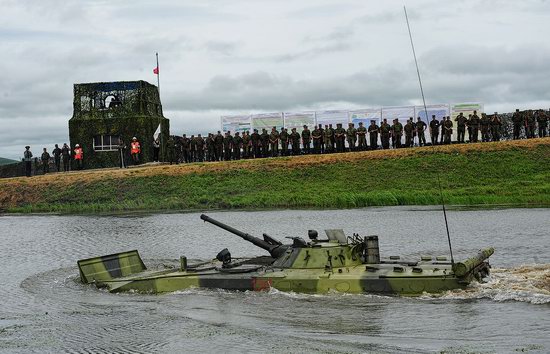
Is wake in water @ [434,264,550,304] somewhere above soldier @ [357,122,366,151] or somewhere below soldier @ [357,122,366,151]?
below

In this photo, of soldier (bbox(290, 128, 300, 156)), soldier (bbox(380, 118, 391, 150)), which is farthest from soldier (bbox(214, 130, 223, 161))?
soldier (bbox(380, 118, 391, 150))

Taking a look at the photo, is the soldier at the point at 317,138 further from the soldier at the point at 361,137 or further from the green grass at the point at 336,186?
the green grass at the point at 336,186

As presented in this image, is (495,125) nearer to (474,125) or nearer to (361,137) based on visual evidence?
(474,125)

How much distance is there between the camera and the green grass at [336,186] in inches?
1797

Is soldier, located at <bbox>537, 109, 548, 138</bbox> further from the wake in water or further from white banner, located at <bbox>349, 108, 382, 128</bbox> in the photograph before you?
the wake in water

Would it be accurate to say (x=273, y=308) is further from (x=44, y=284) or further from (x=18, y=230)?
(x=18, y=230)

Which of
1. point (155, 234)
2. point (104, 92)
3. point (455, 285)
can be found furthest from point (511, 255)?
point (104, 92)

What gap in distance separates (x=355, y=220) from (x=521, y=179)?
11836mm

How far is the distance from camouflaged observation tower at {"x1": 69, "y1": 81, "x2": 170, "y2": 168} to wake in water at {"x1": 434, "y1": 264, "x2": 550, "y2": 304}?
39605 mm

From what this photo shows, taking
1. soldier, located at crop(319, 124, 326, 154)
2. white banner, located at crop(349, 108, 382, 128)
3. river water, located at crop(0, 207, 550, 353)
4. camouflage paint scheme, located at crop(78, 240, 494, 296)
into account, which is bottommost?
river water, located at crop(0, 207, 550, 353)

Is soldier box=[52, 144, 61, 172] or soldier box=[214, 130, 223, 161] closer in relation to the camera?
soldier box=[214, 130, 223, 161]

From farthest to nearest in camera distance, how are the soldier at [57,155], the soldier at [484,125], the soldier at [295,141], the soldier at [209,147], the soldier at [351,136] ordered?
the soldier at [57,155] < the soldier at [209,147] < the soldier at [295,141] < the soldier at [351,136] < the soldier at [484,125]

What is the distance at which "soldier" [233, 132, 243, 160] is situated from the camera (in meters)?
55.1

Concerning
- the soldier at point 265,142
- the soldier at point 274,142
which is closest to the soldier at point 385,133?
the soldier at point 274,142
